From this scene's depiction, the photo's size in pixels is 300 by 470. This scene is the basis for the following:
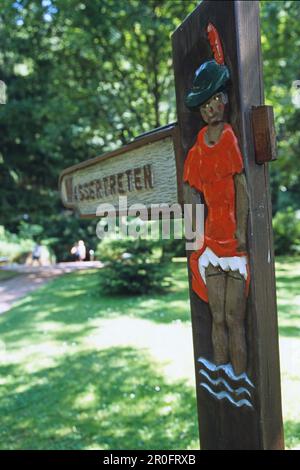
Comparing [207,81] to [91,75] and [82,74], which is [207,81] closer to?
[91,75]

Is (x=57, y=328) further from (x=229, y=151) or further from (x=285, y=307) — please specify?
(x=229, y=151)

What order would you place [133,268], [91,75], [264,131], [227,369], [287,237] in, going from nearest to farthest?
1. [264,131]
2. [227,369]
3. [133,268]
4. [91,75]
5. [287,237]

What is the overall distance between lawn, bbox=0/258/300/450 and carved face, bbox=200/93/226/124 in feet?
7.66

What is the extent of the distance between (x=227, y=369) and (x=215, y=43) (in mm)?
1002

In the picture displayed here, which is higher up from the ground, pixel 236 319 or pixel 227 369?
pixel 236 319

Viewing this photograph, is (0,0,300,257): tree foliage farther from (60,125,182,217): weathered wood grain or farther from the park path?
(60,125,182,217): weathered wood grain

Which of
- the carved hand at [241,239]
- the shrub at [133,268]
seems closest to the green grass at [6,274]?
the shrub at [133,268]

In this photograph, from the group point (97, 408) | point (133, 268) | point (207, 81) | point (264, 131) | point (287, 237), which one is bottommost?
point (97, 408)

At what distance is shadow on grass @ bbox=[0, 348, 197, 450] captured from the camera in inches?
124

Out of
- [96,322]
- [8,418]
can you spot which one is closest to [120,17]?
[96,322]

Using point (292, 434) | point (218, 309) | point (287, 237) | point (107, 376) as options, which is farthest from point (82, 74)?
point (218, 309)

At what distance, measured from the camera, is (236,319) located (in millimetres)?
1361

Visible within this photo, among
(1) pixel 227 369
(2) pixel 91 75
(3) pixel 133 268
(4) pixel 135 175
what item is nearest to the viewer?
(1) pixel 227 369

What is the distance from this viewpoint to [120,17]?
8609 mm
